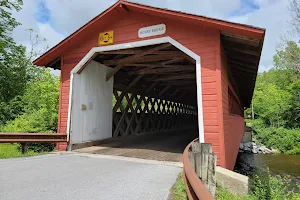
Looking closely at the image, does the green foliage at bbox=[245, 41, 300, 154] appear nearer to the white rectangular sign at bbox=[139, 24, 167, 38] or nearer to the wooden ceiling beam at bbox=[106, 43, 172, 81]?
the wooden ceiling beam at bbox=[106, 43, 172, 81]

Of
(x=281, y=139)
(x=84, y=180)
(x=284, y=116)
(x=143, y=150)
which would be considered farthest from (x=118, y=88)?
(x=284, y=116)

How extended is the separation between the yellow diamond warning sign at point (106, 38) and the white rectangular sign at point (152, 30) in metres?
0.99

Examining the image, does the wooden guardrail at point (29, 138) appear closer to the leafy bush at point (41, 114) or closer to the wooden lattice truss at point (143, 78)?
the leafy bush at point (41, 114)

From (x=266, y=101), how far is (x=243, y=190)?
89.1 feet

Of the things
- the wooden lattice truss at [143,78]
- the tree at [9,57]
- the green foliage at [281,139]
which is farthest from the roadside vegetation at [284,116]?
the tree at [9,57]

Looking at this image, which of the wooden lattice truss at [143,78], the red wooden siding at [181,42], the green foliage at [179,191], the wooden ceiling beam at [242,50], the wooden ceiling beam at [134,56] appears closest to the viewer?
the green foliage at [179,191]

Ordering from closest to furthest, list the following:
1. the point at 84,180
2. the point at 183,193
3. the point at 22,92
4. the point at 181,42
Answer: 1. the point at 183,193
2. the point at 84,180
3. the point at 181,42
4. the point at 22,92

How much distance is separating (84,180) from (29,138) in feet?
11.1

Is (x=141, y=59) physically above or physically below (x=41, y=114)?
above

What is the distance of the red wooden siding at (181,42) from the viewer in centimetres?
499

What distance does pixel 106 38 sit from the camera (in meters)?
6.63

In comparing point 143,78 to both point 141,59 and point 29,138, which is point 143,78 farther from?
point 29,138

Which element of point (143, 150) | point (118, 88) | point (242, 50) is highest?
point (242, 50)

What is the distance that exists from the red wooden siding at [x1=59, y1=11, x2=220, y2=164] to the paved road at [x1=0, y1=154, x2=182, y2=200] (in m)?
1.49
